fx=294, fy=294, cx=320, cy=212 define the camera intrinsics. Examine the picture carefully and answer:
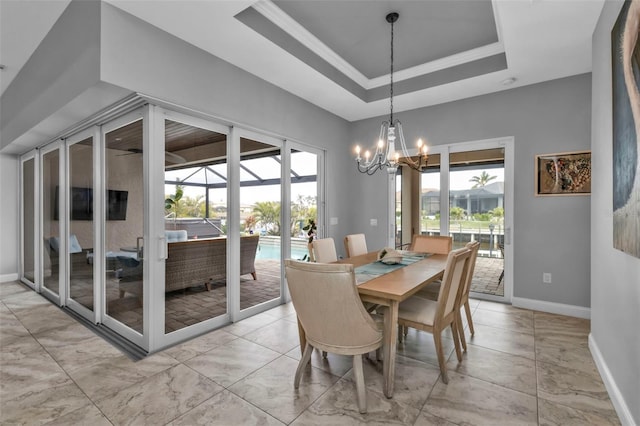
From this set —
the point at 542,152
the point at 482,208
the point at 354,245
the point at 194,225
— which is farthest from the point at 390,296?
the point at 542,152

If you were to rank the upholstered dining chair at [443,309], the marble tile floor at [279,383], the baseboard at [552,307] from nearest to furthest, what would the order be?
the marble tile floor at [279,383] → the upholstered dining chair at [443,309] → the baseboard at [552,307]

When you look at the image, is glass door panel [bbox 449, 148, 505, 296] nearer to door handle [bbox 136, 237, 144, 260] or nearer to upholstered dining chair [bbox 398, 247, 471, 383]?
upholstered dining chair [bbox 398, 247, 471, 383]

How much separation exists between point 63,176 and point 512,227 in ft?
18.8

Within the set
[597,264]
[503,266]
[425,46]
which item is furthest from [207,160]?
[503,266]

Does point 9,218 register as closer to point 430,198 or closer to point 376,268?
point 376,268

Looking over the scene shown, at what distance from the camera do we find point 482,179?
159 inches

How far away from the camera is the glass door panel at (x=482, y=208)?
3955mm

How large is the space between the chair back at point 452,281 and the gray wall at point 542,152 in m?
2.01

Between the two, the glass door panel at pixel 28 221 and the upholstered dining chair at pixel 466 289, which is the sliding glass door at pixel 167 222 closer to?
the glass door panel at pixel 28 221

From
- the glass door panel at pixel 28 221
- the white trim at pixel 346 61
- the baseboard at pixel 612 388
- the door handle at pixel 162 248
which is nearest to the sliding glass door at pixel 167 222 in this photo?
the door handle at pixel 162 248

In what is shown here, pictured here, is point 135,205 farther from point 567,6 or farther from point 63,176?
point 567,6

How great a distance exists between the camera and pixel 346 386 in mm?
2072

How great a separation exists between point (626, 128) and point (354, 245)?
2494 mm

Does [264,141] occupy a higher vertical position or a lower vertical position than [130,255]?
higher
